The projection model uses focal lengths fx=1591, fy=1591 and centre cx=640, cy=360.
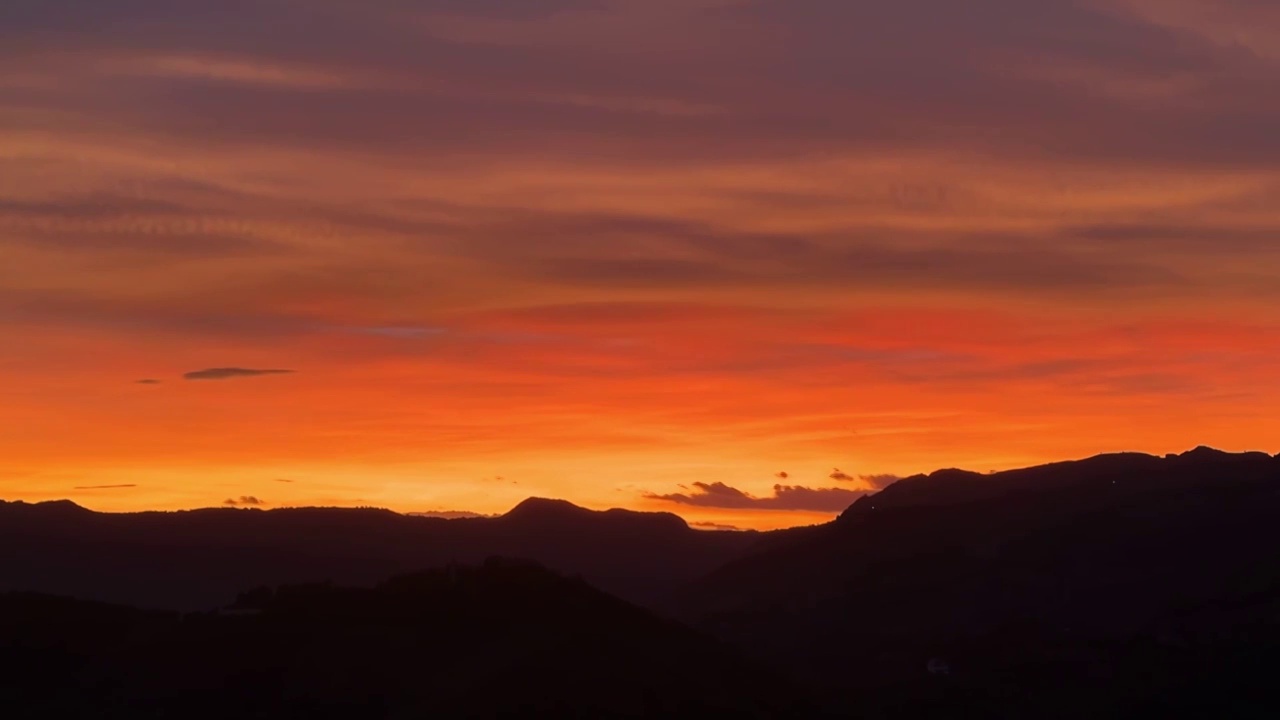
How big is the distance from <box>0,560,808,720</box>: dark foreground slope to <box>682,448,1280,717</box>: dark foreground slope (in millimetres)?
18929

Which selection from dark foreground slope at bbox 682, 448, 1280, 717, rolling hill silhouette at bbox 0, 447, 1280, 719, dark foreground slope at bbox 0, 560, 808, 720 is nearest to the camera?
dark foreground slope at bbox 0, 560, 808, 720

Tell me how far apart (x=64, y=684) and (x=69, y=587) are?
120888 mm

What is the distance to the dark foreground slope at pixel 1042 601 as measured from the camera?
332 ft

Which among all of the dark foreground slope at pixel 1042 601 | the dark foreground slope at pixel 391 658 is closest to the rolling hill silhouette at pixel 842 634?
the dark foreground slope at pixel 391 658

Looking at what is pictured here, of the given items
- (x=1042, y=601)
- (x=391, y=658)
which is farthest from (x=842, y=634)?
(x=391, y=658)

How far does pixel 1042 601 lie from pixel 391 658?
86.7 meters

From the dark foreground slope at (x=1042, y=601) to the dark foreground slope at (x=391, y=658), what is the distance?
1893cm

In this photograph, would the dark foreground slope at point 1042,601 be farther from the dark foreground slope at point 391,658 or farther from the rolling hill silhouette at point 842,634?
the dark foreground slope at point 391,658

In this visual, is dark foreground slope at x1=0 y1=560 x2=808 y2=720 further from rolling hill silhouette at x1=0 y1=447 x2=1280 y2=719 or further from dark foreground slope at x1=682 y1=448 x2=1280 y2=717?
dark foreground slope at x1=682 y1=448 x2=1280 y2=717

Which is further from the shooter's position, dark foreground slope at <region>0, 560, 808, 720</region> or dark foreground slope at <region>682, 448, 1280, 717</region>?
dark foreground slope at <region>682, 448, 1280, 717</region>

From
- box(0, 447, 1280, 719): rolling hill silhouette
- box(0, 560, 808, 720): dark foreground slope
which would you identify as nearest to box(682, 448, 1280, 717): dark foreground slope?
box(0, 447, 1280, 719): rolling hill silhouette

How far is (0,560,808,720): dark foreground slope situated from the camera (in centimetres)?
7606

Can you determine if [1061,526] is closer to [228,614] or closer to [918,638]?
[918,638]

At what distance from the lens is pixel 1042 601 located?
151m
